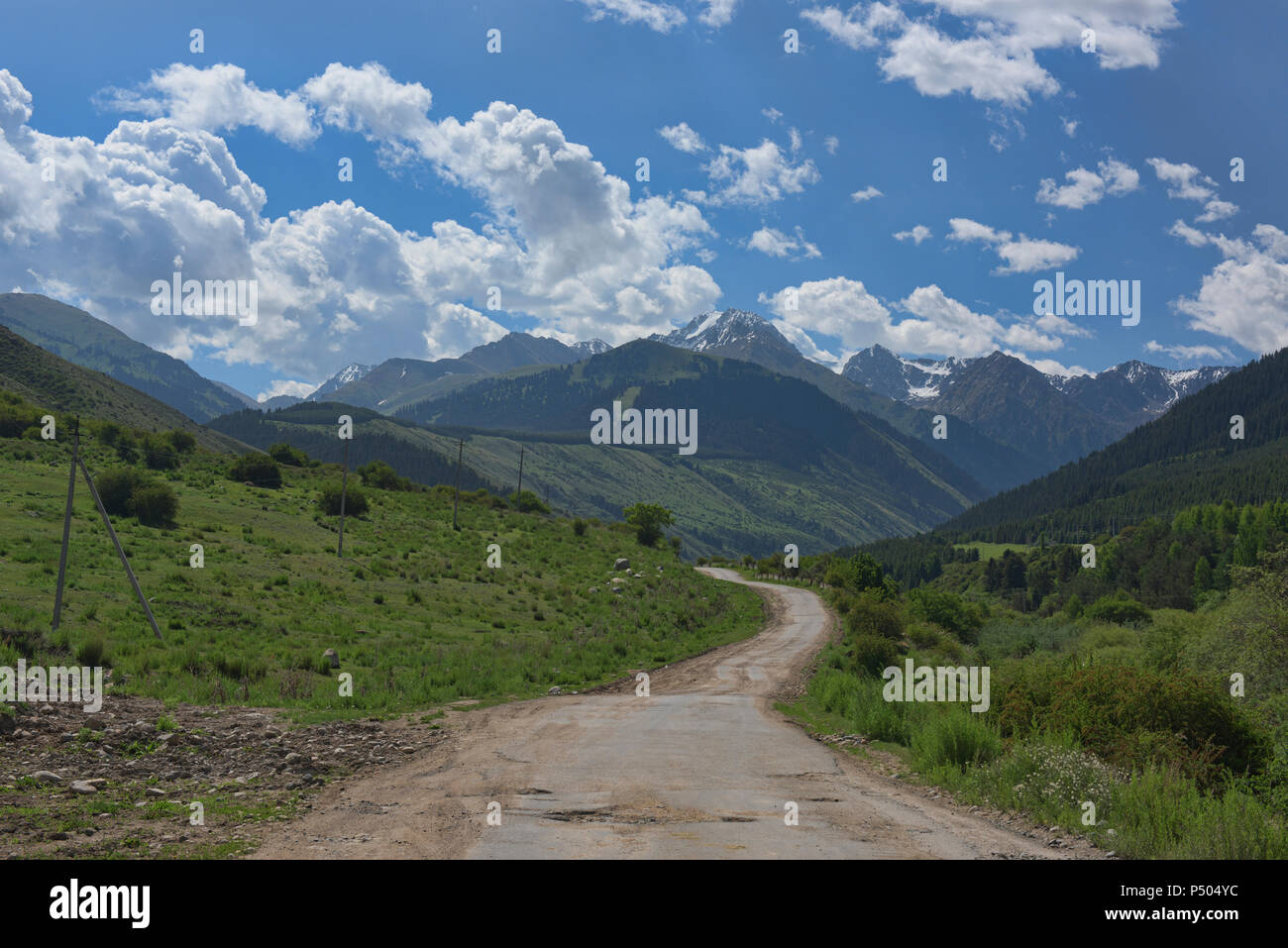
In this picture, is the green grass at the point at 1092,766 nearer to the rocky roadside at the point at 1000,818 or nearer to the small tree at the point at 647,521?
the rocky roadside at the point at 1000,818

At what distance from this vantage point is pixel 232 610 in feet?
94.7

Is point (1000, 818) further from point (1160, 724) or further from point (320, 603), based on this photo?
point (320, 603)

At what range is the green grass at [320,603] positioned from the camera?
21.0 m

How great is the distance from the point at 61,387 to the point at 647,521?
8426 cm

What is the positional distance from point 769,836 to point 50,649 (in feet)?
64.6

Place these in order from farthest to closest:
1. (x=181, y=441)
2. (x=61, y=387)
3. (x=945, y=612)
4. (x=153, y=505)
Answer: (x=61, y=387)
(x=181, y=441)
(x=945, y=612)
(x=153, y=505)

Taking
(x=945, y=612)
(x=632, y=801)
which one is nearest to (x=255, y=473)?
(x=945, y=612)

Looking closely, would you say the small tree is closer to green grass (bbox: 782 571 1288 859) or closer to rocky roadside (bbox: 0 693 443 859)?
green grass (bbox: 782 571 1288 859)

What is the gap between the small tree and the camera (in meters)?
92.3

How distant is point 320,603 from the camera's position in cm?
3338

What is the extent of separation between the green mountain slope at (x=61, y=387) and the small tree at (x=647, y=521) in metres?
64.2
